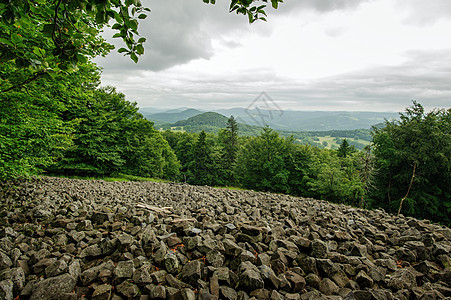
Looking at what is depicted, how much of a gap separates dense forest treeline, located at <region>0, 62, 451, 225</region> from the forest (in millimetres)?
75

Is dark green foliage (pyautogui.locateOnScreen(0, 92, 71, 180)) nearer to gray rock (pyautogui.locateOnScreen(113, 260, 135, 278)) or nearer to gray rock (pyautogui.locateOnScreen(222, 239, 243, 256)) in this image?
gray rock (pyautogui.locateOnScreen(113, 260, 135, 278))

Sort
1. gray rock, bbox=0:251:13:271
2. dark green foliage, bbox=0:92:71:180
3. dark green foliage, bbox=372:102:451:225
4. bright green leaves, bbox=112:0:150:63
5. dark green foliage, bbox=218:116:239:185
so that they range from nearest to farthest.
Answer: bright green leaves, bbox=112:0:150:63 → gray rock, bbox=0:251:13:271 → dark green foliage, bbox=0:92:71:180 → dark green foliage, bbox=372:102:451:225 → dark green foliage, bbox=218:116:239:185

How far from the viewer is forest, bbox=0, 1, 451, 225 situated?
7.52 ft

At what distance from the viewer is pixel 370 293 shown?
3096 millimetres

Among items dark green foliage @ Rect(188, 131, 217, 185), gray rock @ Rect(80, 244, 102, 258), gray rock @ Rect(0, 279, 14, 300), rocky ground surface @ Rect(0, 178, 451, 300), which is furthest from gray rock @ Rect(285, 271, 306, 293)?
dark green foliage @ Rect(188, 131, 217, 185)

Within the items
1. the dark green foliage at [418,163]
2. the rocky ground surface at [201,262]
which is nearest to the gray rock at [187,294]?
the rocky ground surface at [201,262]

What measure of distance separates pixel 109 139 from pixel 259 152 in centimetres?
2256

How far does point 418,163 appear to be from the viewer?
20797 millimetres

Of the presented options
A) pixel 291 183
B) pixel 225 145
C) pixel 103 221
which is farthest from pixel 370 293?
pixel 225 145

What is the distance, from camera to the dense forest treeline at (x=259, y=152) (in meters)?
7.71

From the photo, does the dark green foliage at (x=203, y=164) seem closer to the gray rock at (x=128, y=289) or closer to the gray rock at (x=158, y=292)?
the gray rock at (x=128, y=289)

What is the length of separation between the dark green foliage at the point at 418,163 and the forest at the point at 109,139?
0.31 ft

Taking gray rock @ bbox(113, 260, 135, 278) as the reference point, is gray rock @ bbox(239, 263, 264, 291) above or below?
below

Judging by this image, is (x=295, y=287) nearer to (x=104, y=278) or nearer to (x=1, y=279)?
(x=104, y=278)
